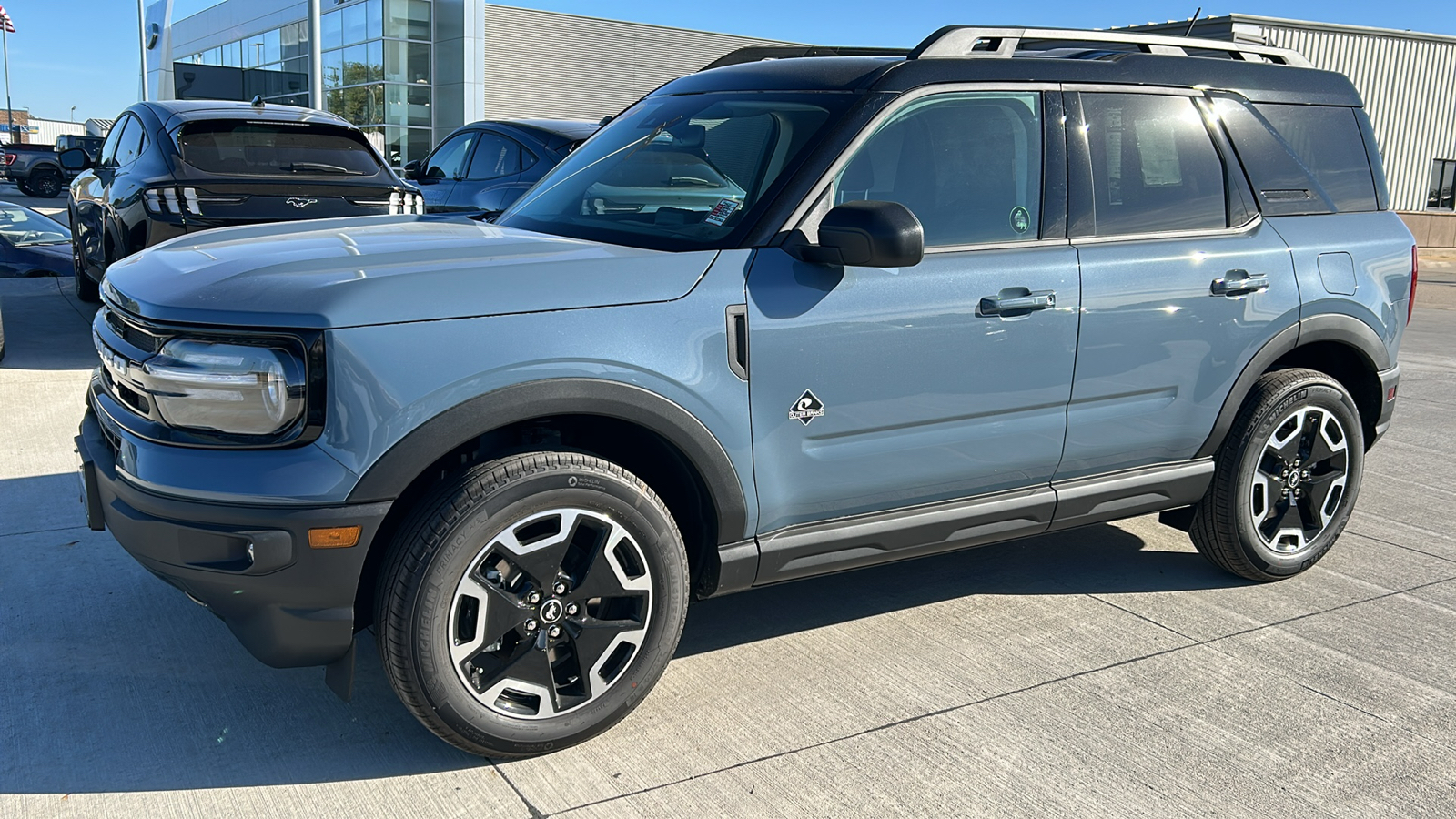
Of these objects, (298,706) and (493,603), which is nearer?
(493,603)

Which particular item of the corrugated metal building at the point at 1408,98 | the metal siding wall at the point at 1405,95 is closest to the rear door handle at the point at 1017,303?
the corrugated metal building at the point at 1408,98

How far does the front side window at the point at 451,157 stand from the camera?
10.0 m

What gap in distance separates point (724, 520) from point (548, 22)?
33.8 m

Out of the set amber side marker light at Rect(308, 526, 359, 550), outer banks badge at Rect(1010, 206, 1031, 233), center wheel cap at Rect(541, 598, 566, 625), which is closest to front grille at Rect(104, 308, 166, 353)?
amber side marker light at Rect(308, 526, 359, 550)

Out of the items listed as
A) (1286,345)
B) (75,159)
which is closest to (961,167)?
(1286,345)

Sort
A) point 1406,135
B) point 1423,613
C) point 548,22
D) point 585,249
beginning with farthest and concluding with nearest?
point 548,22
point 1406,135
point 1423,613
point 585,249

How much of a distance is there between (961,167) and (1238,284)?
1152mm

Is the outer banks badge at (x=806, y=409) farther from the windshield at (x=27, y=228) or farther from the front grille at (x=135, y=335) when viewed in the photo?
the windshield at (x=27, y=228)

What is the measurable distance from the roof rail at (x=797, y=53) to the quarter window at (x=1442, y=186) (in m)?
32.7

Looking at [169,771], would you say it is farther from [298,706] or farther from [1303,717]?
[1303,717]

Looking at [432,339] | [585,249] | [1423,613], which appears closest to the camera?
[432,339]

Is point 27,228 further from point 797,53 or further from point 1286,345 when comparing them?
point 1286,345

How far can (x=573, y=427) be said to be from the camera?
331 cm

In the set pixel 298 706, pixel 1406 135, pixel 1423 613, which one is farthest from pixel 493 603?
pixel 1406 135
